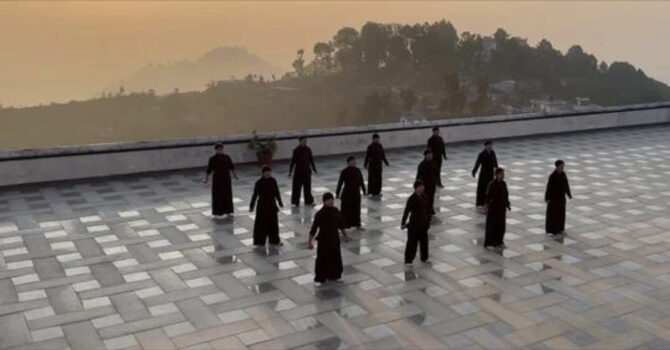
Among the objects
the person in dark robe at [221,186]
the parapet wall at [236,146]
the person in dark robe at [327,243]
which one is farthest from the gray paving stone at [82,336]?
the parapet wall at [236,146]

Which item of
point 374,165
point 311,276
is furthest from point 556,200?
point 311,276

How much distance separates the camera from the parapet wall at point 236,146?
51.0ft

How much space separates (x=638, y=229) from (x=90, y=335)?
376 inches

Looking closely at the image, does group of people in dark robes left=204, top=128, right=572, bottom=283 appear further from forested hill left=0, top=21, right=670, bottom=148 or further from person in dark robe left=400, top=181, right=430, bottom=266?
forested hill left=0, top=21, right=670, bottom=148

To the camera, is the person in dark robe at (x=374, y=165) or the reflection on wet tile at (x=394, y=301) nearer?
the reflection on wet tile at (x=394, y=301)

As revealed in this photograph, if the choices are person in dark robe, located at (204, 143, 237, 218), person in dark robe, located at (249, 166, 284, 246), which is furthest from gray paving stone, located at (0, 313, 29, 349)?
person in dark robe, located at (204, 143, 237, 218)

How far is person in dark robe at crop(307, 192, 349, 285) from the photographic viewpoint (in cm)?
931

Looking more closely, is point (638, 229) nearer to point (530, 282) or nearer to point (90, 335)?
point (530, 282)

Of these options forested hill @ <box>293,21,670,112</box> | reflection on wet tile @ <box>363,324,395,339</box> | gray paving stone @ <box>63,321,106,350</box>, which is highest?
forested hill @ <box>293,21,670,112</box>

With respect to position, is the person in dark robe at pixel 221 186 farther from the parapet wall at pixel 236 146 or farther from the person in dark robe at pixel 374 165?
the parapet wall at pixel 236 146

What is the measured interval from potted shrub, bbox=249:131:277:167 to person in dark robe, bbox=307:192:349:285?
8.06m

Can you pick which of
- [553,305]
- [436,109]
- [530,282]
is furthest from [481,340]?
[436,109]

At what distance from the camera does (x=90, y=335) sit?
25.7 ft

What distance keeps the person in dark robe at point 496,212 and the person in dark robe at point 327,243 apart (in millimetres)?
2937
